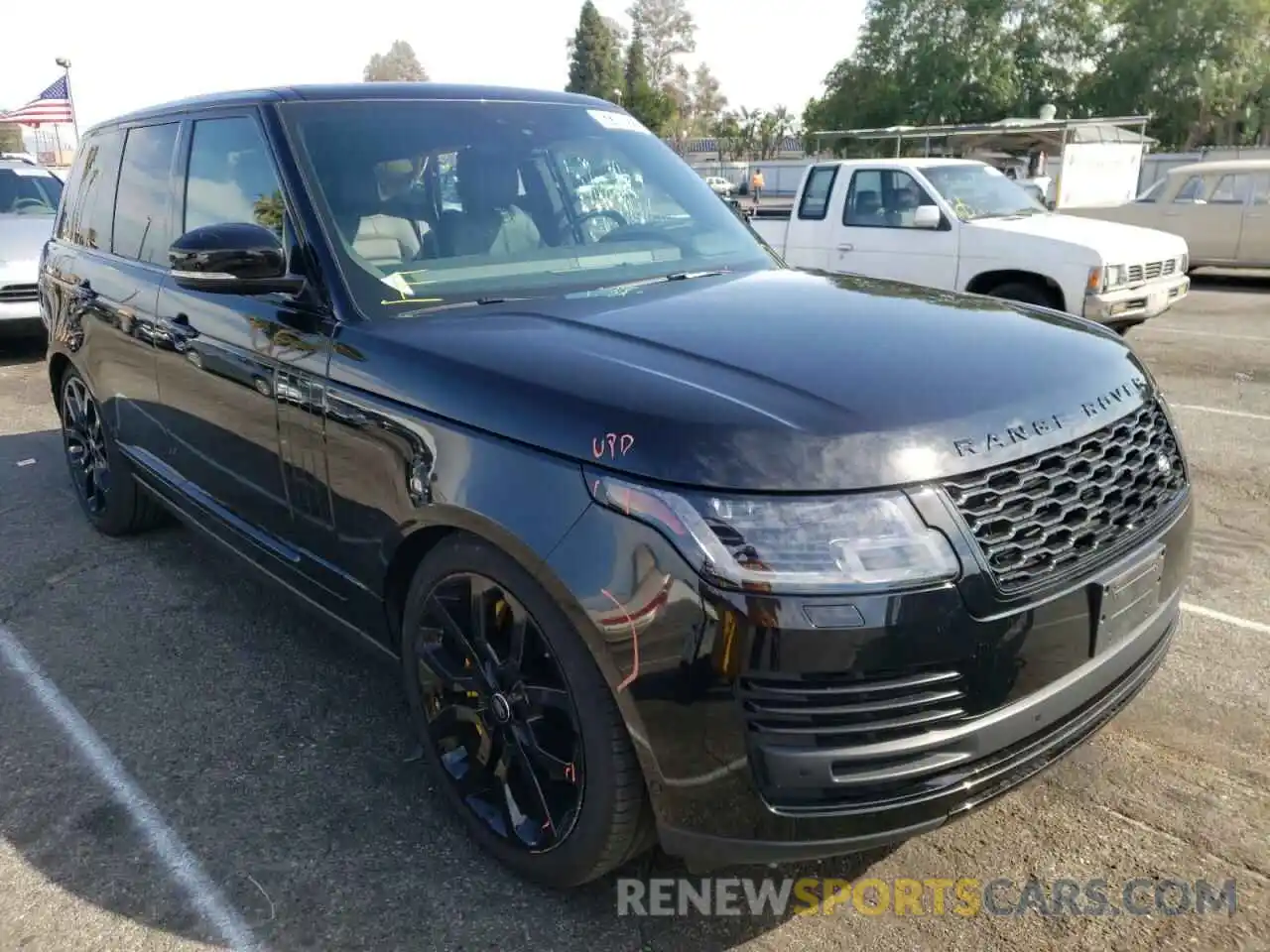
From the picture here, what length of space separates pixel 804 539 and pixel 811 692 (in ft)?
0.91

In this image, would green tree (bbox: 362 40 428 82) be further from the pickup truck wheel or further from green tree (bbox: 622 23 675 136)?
the pickup truck wheel

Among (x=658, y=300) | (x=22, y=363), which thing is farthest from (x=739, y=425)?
(x=22, y=363)

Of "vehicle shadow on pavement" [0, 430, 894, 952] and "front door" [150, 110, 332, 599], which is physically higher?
"front door" [150, 110, 332, 599]

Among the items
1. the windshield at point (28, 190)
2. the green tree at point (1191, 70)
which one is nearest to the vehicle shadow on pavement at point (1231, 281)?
the windshield at point (28, 190)

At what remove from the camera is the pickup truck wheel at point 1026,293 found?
8.56 meters

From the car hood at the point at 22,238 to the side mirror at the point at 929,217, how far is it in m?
7.96

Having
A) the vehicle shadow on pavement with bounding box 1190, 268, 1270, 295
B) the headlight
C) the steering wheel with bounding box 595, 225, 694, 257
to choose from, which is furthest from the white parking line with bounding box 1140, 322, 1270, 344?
the headlight

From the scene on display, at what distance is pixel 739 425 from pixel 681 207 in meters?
1.88

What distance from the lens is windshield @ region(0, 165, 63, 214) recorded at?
10430 mm

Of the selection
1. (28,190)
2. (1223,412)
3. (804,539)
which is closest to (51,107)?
(28,190)

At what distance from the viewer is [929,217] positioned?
884 centimetres

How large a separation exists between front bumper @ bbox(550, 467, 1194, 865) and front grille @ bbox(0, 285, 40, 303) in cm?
934

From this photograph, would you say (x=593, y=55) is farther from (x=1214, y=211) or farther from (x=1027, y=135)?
(x=1214, y=211)

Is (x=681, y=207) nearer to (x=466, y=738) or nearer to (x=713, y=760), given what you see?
(x=466, y=738)
